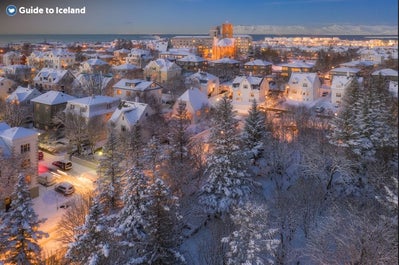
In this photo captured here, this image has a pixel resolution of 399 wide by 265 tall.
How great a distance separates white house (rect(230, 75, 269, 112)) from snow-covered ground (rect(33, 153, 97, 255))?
64.0 feet

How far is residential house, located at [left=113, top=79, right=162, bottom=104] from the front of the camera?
31856 millimetres

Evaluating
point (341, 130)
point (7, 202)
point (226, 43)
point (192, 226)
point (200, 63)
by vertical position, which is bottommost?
point (192, 226)

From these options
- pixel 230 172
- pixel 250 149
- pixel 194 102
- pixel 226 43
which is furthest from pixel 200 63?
pixel 230 172

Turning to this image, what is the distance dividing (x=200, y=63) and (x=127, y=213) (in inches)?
1964

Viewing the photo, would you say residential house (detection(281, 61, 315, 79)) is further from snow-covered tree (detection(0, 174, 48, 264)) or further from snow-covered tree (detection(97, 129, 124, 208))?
snow-covered tree (detection(0, 174, 48, 264))

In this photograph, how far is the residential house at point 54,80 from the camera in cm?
3712

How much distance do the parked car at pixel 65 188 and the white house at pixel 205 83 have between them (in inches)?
936

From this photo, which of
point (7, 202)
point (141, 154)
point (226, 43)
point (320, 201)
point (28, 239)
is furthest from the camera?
point (226, 43)

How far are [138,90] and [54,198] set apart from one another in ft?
57.4

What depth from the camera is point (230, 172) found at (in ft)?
49.2

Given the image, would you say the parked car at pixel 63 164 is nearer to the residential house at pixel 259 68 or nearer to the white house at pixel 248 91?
the white house at pixel 248 91

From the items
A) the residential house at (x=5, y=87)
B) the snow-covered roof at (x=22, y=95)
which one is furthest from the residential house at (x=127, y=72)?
the snow-covered roof at (x=22, y=95)

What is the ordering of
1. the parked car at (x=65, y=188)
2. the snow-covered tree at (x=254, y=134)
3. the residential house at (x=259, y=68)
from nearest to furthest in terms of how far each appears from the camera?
the parked car at (x=65, y=188)
the snow-covered tree at (x=254, y=134)
the residential house at (x=259, y=68)

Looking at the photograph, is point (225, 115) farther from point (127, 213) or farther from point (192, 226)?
point (127, 213)
